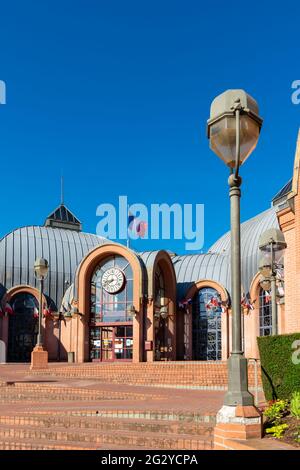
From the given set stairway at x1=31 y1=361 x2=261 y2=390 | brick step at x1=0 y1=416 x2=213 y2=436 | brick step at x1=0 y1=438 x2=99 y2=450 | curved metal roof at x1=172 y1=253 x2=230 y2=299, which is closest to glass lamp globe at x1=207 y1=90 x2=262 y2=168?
brick step at x1=0 y1=416 x2=213 y2=436

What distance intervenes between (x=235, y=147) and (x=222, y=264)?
1323 inches

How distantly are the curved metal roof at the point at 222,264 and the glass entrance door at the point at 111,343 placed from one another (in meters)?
6.48

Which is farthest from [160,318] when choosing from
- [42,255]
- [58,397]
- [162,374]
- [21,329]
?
[58,397]

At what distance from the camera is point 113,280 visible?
35438 millimetres

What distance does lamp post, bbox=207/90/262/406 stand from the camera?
7.38 metres

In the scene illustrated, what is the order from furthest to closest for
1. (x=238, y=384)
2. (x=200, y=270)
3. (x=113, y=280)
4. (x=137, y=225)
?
(x=200, y=270) → (x=137, y=225) → (x=113, y=280) → (x=238, y=384)

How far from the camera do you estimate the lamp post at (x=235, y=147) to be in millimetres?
7375

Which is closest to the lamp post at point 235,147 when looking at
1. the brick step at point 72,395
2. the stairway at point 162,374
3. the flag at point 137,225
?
the brick step at point 72,395

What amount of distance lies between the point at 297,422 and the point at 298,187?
8.19 metres

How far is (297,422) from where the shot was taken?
7.44 meters

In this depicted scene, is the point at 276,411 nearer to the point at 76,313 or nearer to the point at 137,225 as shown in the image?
the point at 76,313

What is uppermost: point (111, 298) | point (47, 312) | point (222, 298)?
point (222, 298)
